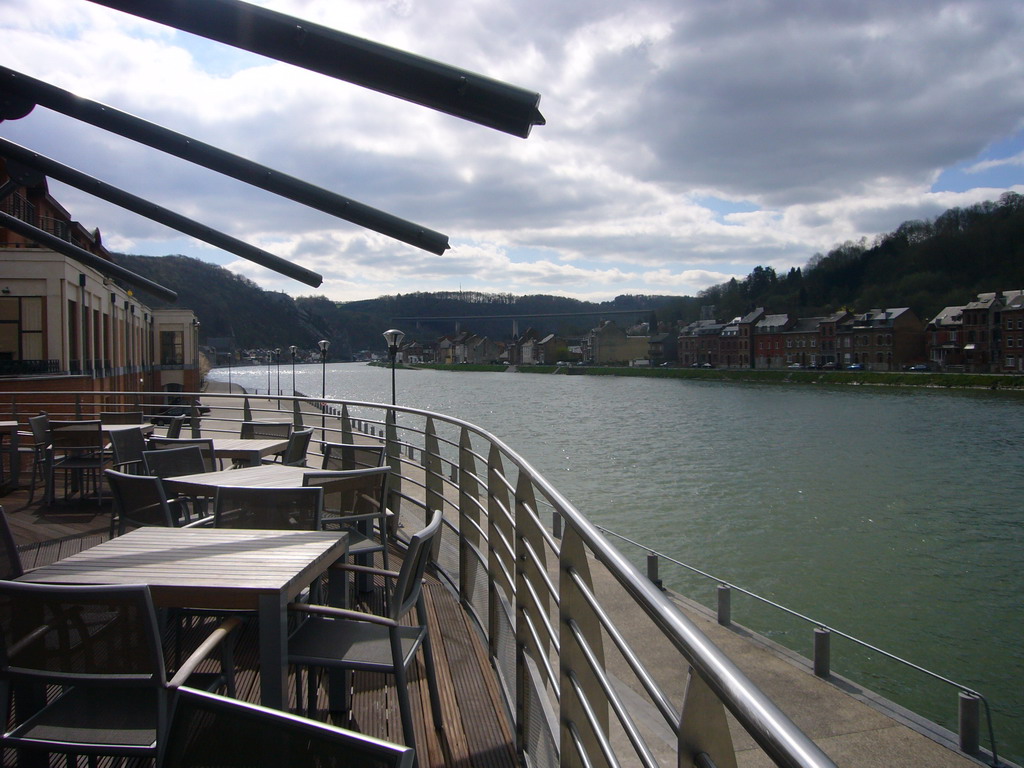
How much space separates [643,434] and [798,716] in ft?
98.7

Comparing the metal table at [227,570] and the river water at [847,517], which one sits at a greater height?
the metal table at [227,570]

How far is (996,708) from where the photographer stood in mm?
10375

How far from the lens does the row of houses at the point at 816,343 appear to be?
7444 centimetres

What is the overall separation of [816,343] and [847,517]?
78.4 metres

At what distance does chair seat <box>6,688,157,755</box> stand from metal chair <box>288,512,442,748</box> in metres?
0.45

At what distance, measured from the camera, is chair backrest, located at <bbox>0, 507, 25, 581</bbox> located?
2.50 m

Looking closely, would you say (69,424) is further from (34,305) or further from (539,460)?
(539,460)

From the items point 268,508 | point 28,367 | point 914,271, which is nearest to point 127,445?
point 268,508

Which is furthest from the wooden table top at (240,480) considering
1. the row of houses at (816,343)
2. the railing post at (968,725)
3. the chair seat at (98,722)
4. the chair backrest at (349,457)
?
the row of houses at (816,343)

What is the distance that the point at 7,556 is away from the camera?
2531 mm

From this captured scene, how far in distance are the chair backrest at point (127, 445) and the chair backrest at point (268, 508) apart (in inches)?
109

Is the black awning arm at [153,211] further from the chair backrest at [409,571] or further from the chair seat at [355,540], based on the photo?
the chair backrest at [409,571]

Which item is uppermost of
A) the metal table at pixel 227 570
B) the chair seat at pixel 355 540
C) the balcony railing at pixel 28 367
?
the balcony railing at pixel 28 367

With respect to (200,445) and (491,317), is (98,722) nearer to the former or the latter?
(200,445)
